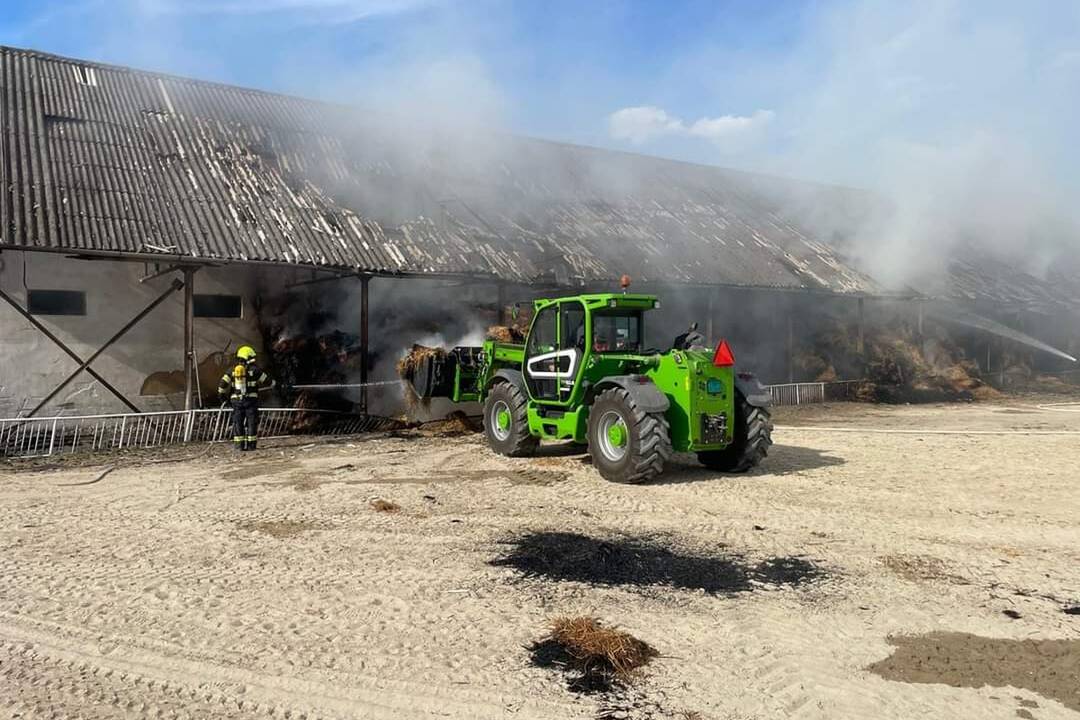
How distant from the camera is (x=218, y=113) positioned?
15797mm

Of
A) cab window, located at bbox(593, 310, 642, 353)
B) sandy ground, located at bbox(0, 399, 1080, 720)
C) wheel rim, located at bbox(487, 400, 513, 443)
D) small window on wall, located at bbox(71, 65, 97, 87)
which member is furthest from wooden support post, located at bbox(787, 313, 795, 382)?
small window on wall, located at bbox(71, 65, 97, 87)

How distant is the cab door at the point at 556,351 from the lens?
28.4ft

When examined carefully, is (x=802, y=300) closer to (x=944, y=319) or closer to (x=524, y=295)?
(x=944, y=319)

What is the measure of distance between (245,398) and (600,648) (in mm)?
8048

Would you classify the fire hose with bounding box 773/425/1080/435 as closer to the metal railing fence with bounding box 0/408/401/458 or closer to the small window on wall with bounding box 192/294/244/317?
the metal railing fence with bounding box 0/408/401/458

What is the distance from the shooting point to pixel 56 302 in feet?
37.4

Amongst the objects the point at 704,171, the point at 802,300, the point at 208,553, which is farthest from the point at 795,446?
the point at 704,171

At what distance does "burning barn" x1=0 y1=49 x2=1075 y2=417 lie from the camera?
37.1 feet

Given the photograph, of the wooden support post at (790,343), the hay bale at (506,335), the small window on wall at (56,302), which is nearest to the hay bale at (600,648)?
the hay bale at (506,335)

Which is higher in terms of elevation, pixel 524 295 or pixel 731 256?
pixel 731 256

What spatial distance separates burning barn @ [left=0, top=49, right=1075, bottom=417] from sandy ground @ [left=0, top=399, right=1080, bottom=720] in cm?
356

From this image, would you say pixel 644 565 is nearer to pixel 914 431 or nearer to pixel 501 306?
pixel 914 431

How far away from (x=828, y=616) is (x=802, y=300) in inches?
629

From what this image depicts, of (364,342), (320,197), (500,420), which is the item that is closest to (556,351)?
(500,420)
